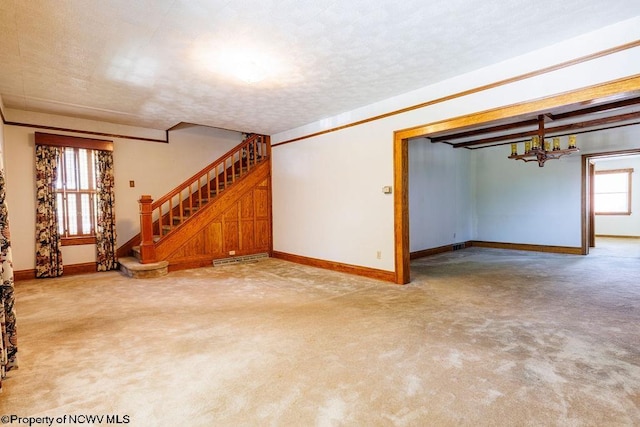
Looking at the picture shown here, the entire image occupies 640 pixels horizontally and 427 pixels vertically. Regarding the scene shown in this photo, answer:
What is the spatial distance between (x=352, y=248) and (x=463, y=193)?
4.52 metres

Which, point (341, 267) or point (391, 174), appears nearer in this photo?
point (391, 174)

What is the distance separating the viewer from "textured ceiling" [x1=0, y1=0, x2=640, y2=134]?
261 centimetres

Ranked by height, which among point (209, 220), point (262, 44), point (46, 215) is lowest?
point (209, 220)

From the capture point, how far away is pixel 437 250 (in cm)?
758

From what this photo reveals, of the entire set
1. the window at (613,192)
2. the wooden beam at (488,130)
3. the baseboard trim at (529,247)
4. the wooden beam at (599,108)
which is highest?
the wooden beam at (488,130)

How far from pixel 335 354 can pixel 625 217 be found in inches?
472

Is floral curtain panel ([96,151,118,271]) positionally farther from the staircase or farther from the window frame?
the staircase

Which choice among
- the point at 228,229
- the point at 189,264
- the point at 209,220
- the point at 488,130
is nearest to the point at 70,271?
the point at 189,264

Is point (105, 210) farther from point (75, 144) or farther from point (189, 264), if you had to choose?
point (189, 264)

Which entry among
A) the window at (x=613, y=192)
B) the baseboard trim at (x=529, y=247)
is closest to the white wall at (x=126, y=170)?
the baseboard trim at (x=529, y=247)

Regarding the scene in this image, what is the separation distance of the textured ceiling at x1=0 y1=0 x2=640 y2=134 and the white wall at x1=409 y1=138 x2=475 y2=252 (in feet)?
9.19

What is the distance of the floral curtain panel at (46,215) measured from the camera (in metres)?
5.40

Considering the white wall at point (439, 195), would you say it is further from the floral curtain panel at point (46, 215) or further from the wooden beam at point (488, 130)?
the floral curtain panel at point (46, 215)

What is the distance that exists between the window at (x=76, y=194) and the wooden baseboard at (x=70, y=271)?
434 millimetres
